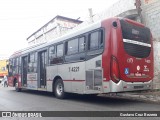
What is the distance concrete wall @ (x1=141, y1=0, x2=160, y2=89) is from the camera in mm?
13599

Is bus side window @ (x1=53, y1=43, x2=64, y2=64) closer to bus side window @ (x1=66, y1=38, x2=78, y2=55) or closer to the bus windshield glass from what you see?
bus side window @ (x1=66, y1=38, x2=78, y2=55)

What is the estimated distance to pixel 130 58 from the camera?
384 inches

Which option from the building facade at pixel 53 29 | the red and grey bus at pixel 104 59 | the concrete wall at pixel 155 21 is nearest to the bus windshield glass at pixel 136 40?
the red and grey bus at pixel 104 59

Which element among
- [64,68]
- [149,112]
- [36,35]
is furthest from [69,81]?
[36,35]

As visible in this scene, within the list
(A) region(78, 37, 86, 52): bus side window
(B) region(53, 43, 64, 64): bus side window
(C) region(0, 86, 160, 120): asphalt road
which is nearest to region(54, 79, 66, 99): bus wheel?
(C) region(0, 86, 160, 120): asphalt road

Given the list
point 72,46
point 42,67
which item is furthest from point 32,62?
point 72,46

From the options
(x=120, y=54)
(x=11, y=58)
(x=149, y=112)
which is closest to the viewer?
(x=149, y=112)

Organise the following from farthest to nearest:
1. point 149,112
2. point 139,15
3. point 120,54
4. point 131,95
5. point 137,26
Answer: point 139,15
point 131,95
point 137,26
point 120,54
point 149,112

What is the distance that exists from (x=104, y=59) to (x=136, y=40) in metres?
1.73

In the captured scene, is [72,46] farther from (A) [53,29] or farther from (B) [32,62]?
(A) [53,29]

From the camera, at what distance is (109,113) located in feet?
26.2

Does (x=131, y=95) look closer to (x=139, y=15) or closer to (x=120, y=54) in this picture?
(x=120, y=54)

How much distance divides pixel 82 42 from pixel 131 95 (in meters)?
4.19

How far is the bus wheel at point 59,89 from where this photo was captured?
40.7ft
